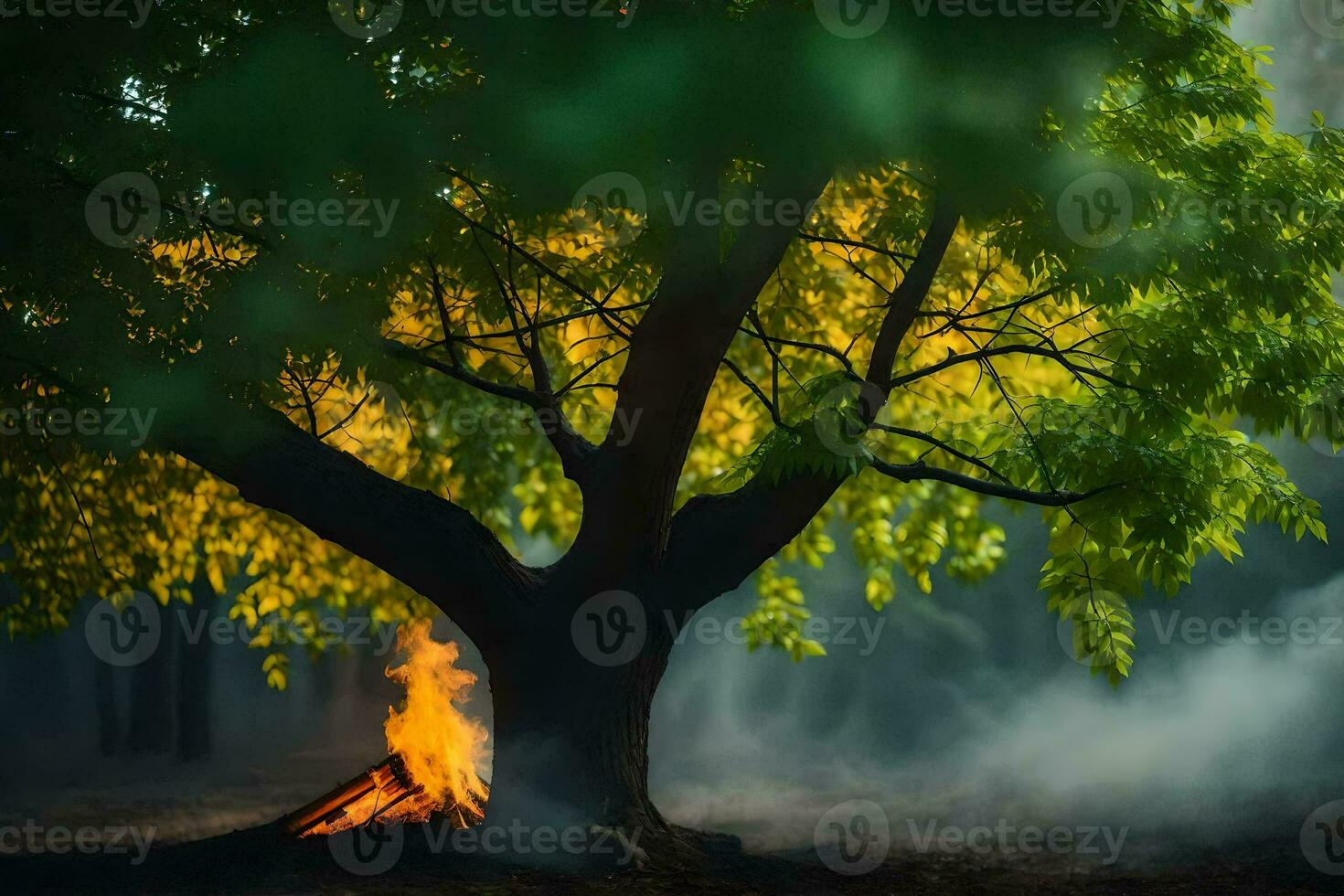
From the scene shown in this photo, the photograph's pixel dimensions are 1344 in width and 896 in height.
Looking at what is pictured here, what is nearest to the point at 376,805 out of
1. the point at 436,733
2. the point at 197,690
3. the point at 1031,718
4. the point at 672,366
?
the point at 436,733

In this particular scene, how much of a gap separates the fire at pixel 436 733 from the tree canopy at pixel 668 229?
197cm

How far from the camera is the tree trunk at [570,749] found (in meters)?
7.97

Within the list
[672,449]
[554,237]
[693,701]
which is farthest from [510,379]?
[693,701]

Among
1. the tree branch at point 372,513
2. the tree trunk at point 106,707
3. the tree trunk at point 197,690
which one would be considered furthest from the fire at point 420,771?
the tree trunk at point 106,707

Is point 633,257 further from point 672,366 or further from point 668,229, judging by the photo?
point 672,366

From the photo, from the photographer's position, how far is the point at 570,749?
809 cm

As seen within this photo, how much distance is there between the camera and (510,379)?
1034cm

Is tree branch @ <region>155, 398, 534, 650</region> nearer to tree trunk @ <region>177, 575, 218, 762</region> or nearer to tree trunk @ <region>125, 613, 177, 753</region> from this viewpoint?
tree trunk @ <region>177, 575, 218, 762</region>

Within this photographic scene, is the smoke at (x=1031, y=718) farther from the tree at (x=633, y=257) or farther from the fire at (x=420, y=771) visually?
the tree at (x=633, y=257)

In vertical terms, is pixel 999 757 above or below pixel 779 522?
below

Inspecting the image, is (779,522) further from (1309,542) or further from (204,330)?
(1309,542)

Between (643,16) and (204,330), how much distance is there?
303cm

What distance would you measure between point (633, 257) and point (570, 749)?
352cm

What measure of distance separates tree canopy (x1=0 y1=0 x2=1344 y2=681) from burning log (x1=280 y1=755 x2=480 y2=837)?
6.62 ft
